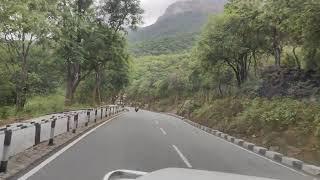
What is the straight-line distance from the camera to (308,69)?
87.0ft

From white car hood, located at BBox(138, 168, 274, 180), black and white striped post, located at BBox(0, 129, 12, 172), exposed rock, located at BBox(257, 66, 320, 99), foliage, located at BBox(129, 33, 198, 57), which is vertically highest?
foliage, located at BBox(129, 33, 198, 57)

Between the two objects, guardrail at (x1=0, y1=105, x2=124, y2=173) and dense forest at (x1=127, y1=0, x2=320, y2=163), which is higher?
dense forest at (x1=127, y1=0, x2=320, y2=163)

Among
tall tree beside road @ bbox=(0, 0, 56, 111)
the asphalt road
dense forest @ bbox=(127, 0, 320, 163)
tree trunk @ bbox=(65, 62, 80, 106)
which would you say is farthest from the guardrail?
tree trunk @ bbox=(65, 62, 80, 106)

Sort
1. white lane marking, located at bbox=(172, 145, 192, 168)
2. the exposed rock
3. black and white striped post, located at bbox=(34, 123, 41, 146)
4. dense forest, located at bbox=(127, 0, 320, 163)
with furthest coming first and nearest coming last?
the exposed rock
dense forest, located at bbox=(127, 0, 320, 163)
black and white striped post, located at bbox=(34, 123, 41, 146)
white lane marking, located at bbox=(172, 145, 192, 168)

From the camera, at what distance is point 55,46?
29391 millimetres

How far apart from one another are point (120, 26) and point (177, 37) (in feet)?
355

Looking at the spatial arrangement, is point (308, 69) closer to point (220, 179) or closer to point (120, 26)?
point (120, 26)

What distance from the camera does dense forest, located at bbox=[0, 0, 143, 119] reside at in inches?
1047

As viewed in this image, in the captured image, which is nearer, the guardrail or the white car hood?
the white car hood

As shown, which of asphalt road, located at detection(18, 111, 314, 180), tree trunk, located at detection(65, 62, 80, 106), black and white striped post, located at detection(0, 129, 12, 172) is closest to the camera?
black and white striped post, located at detection(0, 129, 12, 172)

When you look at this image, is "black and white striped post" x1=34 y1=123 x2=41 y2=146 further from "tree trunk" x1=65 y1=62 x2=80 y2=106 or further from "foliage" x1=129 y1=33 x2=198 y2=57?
"foliage" x1=129 y1=33 x2=198 y2=57

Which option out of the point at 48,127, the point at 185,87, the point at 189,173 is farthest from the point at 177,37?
the point at 189,173

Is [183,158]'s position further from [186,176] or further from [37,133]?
[186,176]

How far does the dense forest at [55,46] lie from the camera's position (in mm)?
26591
